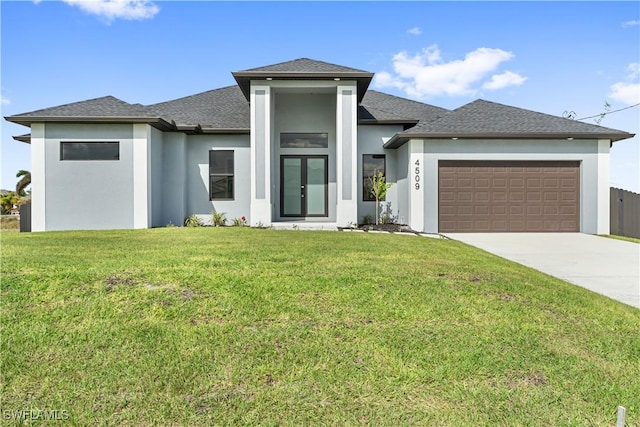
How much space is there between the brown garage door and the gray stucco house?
3 centimetres

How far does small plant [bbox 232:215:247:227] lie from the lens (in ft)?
50.6

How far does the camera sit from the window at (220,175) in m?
16.0

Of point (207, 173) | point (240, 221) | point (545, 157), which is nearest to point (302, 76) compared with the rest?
point (207, 173)

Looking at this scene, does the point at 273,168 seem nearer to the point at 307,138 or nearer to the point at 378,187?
the point at 307,138

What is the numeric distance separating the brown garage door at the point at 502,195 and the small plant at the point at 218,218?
769 centimetres

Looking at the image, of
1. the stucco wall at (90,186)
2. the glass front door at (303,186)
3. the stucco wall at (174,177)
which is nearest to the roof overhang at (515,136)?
the glass front door at (303,186)

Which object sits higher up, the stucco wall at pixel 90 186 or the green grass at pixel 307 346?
the stucco wall at pixel 90 186

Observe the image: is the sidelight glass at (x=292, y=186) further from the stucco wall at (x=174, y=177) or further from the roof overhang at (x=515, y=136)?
the roof overhang at (x=515, y=136)

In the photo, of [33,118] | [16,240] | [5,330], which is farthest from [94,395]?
[33,118]

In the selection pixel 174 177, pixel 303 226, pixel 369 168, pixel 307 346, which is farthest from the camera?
pixel 369 168

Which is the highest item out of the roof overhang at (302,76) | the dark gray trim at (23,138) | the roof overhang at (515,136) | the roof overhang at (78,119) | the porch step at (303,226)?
the roof overhang at (302,76)

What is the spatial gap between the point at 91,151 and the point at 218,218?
465 cm

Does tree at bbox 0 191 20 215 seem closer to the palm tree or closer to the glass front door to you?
the palm tree

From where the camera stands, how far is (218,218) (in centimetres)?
1562
